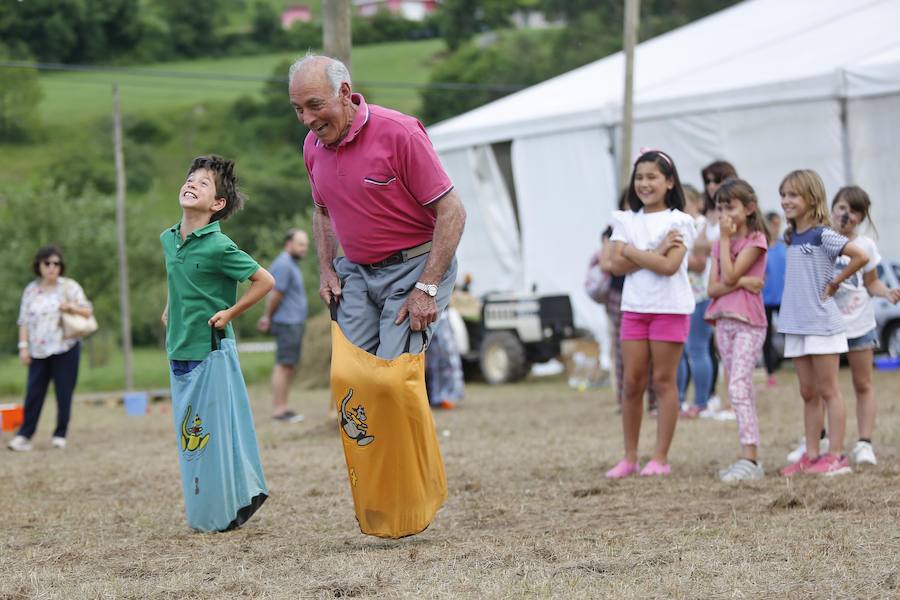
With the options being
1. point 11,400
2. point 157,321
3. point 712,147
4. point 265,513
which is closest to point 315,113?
point 265,513

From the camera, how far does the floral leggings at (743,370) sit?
685 cm

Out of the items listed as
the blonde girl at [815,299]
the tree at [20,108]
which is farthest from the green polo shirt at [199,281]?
the tree at [20,108]

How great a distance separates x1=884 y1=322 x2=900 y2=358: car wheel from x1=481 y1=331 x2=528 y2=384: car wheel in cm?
468

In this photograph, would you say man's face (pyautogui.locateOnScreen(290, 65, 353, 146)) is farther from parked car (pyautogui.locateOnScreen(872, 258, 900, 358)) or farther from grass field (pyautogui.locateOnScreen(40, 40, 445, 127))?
grass field (pyautogui.locateOnScreen(40, 40, 445, 127))

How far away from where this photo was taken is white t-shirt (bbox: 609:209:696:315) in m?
6.68

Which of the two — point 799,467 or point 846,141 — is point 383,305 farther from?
point 846,141

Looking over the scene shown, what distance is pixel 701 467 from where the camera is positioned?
286 inches

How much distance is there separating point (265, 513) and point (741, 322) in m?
2.84

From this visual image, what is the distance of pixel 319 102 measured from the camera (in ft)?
15.6

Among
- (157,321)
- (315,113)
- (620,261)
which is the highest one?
(315,113)

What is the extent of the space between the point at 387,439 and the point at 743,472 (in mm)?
2614

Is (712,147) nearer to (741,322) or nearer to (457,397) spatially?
(457,397)

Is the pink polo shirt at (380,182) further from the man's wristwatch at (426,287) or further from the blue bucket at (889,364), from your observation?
the blue bucket at (889,364)

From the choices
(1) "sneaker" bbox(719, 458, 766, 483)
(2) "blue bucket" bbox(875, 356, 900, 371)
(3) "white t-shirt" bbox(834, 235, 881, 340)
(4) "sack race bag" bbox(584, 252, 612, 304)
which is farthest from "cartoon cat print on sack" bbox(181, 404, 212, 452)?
(2) "blue bucket" bbox(875, 356, 900, 371)
